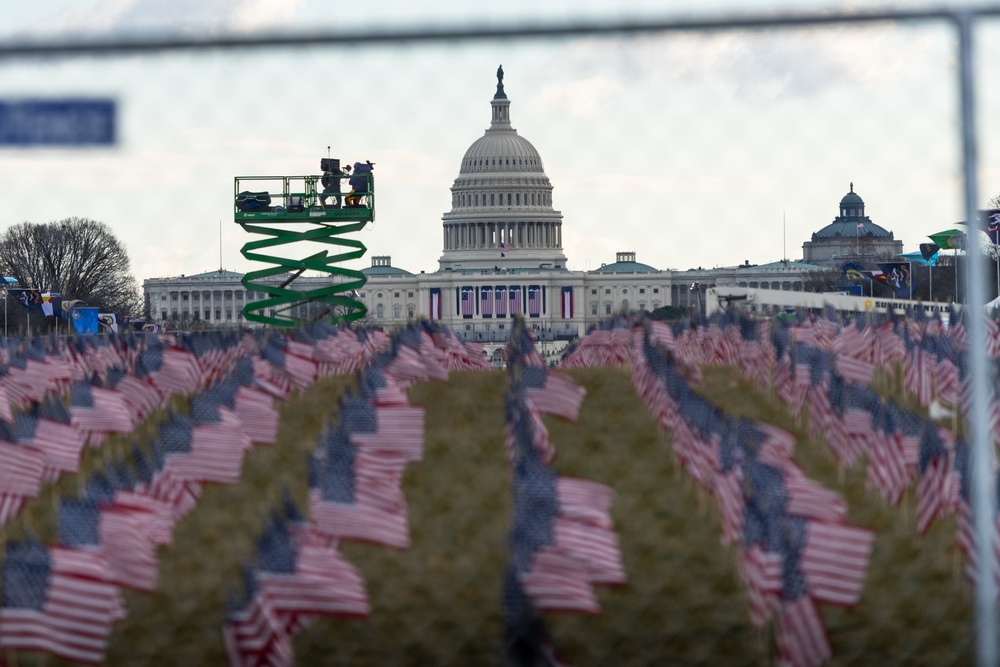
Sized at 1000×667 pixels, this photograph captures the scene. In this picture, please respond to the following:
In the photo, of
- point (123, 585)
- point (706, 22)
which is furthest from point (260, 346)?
point (706, 22)

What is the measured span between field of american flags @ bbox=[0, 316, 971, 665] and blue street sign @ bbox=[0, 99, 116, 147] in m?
3.80

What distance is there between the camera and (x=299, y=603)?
35.6 ft

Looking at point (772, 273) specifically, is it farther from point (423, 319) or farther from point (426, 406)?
point (423, 319)

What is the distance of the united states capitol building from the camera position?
16.3 metres

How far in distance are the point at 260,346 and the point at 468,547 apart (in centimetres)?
1669

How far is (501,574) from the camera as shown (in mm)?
13359

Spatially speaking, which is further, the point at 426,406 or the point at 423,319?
the point at 423,319

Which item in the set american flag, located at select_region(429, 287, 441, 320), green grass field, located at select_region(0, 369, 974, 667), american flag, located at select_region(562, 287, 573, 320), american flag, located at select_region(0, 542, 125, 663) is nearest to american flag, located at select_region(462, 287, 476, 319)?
american flag, located at select_region(429, 287, 441, 320)

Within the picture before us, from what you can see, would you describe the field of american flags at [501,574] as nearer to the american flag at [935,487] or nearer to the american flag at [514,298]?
the american flag at [935,487]

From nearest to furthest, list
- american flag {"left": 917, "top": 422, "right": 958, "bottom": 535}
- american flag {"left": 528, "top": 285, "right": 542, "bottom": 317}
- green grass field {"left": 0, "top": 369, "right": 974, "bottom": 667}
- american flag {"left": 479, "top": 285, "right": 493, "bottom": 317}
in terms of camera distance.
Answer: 1. green grass field {"left": 0, "top": 369, "right": 974, "bottom": 667}
2. american flag {"left": 917, "top": 422, "right": 958, "bottom": 535}
3. american flag {"left": 479, "top": 285, "right": 493, "bottom": 317}
4. american flag {"left": 528, "top": 285, "right": 542, "bottom": 317}

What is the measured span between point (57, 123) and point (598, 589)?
546cm

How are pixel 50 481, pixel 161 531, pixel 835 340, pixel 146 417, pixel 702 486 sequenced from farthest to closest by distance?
pixel 835 340 → pixel 146 417 → pixel 50 481 → pixel 702 486 → pixel 161 531

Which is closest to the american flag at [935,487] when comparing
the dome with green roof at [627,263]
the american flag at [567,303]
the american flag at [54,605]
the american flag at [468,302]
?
the dome with green roof at [627,263]

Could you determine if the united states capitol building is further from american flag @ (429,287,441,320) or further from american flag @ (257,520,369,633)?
american flag @ (257,520,369,633)
